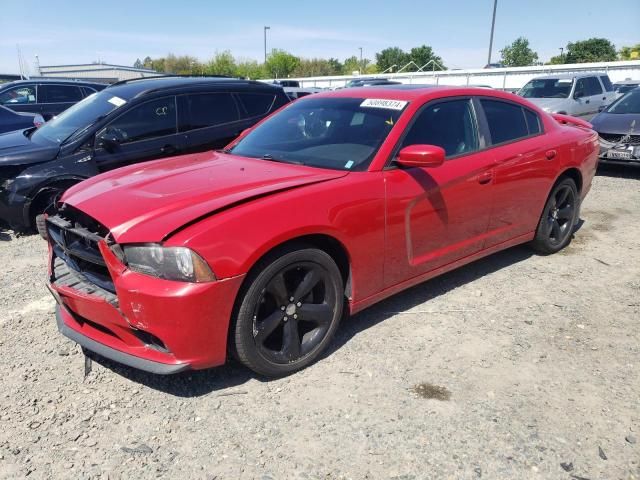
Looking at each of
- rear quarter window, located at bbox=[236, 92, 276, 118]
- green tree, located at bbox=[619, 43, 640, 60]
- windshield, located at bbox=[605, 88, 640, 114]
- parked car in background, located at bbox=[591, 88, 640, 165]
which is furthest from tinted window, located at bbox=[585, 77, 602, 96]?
green tree, located at bbox=[619, 43, 640, 60]

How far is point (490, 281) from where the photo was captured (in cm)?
449

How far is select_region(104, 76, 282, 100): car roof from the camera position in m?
6.09

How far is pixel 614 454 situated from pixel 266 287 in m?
1.86

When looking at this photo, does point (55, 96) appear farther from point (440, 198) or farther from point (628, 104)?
point (628, 104)

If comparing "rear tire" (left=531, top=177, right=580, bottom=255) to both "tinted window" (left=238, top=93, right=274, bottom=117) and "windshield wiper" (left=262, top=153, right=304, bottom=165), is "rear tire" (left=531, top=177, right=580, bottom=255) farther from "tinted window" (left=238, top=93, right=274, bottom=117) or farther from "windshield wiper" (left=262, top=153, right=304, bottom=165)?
"tinted window" (left=238, top=93, right=274, bottom=117)

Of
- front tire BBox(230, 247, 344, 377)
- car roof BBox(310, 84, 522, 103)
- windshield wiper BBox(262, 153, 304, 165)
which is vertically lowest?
front tire BBox(230, 247, 344, 377)

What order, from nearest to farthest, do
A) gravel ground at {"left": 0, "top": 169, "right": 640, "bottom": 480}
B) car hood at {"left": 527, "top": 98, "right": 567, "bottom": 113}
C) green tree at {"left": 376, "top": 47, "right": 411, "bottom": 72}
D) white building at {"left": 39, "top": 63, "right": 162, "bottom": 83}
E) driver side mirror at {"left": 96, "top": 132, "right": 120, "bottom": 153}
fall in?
gravel ground at {"left": 0, "top": 169, "right": 640, "bottom": 480}, driver side mirror at {"left": 96, "top": 132, "right": 120, "bottom": 153}, car hood at {"left": 527, "top": 98, "right": 567, "bottom": 113}, white building at {"left": 39, "top": 63, "right": 162, "bottom": 83}, green tree at {"left": 376, "top": 47, "right": 411, "bottom": 72}

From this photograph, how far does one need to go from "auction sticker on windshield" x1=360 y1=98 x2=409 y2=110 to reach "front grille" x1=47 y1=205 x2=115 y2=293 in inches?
80.0

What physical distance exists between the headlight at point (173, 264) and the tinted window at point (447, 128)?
167 centimetres

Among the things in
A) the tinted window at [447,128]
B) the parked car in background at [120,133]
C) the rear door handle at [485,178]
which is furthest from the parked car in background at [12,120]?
the rear door handle at [485,178]

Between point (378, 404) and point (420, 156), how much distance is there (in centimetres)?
149

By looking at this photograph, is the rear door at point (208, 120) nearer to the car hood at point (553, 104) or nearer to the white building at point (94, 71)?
the car hood at point (553, 104)

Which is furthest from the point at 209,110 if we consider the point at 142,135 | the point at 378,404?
the point at 378,404

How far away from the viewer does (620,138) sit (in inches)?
349
